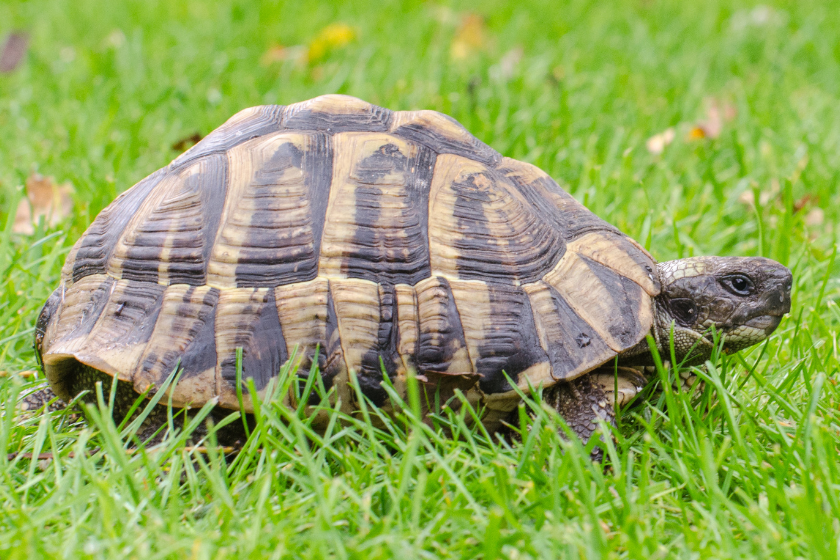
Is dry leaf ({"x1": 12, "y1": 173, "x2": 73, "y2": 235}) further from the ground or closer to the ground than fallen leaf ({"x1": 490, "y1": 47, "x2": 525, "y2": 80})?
closer to the ground

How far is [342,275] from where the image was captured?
2166 mm

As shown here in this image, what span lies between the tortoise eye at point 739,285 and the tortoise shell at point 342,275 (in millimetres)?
234

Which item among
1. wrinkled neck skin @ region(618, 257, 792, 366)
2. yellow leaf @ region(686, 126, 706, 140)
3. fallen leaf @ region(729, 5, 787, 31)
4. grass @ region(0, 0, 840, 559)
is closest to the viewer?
grass @ region(0, 0, 840, 559)

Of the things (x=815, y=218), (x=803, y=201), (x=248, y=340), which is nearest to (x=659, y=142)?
(x=803, y=201)

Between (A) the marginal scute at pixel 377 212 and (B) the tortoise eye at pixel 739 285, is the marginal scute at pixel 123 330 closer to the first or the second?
(A) the marginal scute at pixel 377 212

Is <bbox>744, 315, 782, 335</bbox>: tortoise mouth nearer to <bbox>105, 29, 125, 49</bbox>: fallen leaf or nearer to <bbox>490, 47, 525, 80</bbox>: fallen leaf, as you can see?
<bbox>490, 47, 525, 80</bbox>: fallen leaf

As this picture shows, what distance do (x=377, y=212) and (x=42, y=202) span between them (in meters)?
2.33

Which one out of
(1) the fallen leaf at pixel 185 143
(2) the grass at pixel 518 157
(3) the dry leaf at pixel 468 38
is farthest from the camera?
(3) the dry leaf at pixel 468 38

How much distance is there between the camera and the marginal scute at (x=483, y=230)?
2.22m

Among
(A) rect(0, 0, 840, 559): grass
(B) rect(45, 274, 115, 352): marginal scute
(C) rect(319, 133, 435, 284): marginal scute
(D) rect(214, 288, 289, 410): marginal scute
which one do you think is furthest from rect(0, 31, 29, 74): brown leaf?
(D) rect(214, 288, 289, 410): marginal scute

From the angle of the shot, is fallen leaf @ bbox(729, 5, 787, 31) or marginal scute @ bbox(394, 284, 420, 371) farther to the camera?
fallen leaf @ bbox(729, 5, 787, 31)

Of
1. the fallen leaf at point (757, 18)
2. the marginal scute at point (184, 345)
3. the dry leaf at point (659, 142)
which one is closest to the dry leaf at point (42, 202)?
the marginal scute at point (184, 345)

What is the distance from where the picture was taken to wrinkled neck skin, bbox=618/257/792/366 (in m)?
2.36

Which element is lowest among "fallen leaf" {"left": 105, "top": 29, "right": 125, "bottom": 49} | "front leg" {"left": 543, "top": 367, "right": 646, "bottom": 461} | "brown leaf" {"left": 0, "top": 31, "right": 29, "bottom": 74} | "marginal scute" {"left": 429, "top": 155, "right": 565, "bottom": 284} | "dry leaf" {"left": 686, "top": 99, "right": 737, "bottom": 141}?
"front leg" {"left": 543, "top": 367, "right": 646, "bottom": 461}
